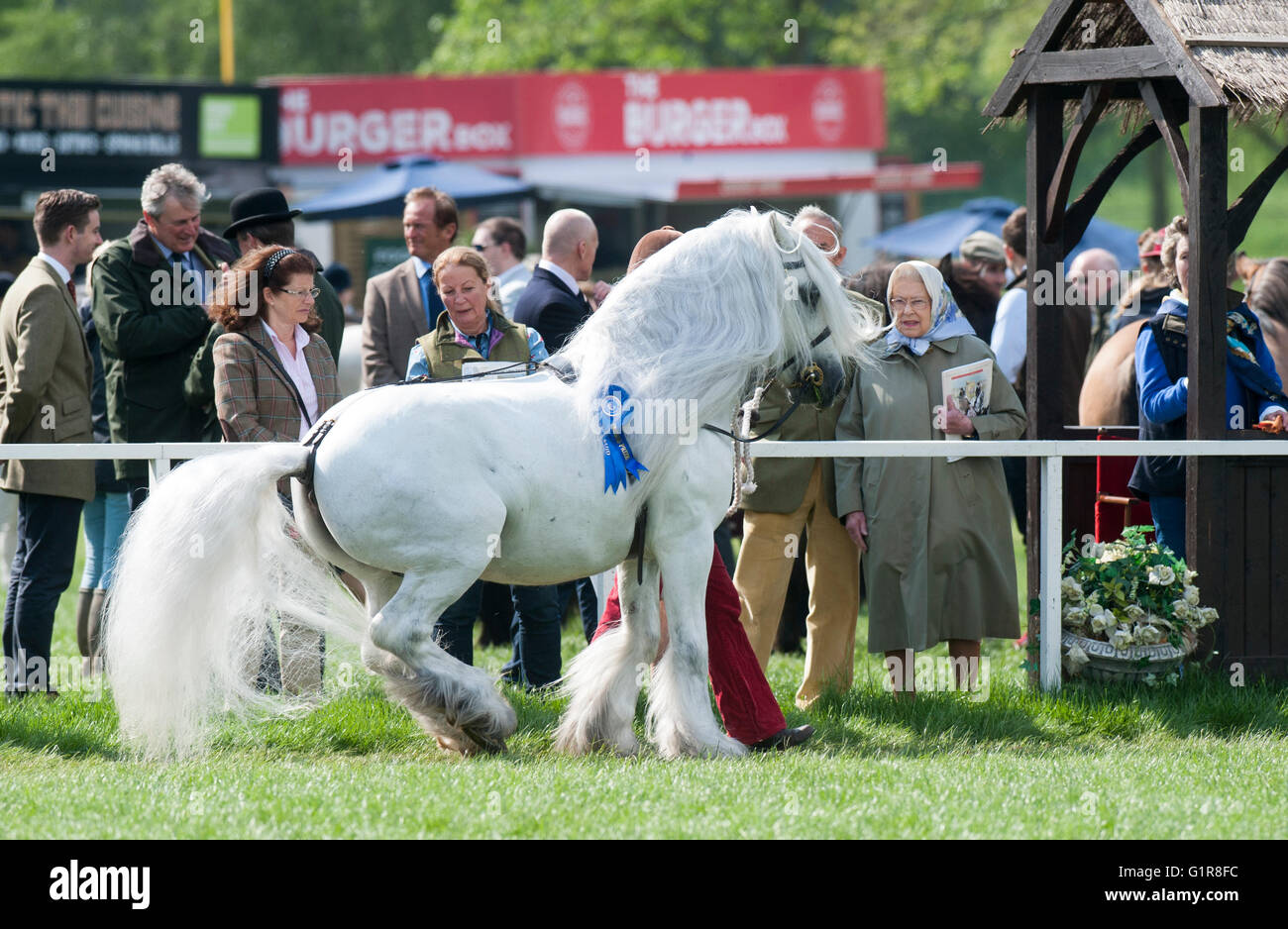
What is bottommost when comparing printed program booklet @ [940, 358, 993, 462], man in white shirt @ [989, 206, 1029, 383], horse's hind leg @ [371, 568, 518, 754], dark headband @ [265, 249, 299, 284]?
horse's hind leg @ [371, 568, 518, 754]

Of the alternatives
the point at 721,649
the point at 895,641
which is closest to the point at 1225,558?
the point at 895,641

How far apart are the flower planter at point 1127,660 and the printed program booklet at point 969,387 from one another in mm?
1008

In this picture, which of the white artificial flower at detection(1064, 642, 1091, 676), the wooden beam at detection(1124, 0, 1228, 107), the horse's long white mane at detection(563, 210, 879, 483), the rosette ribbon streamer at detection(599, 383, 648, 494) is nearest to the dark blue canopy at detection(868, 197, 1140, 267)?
the wooden beam at detection(1124, 0, 1228, 107)

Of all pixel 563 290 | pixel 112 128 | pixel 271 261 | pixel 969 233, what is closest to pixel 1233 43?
pixel 563 290

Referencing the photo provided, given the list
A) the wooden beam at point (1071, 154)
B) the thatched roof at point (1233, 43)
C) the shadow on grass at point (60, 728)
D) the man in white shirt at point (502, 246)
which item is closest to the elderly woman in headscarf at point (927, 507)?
the wooden beam at point (1071, 154)

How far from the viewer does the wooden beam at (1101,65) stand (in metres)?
7.01

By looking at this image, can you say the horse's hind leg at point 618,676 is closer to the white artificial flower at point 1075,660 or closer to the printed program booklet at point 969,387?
the printed program booklet at point 969,387

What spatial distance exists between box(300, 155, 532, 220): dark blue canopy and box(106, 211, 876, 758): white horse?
27.6 feet

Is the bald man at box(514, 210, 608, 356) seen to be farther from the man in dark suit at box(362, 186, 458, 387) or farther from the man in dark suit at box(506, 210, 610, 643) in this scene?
the man in dark suit at box(362, 186, 458, 387)

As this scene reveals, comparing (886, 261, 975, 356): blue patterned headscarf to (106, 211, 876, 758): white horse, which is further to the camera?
(886, 261, 975, 356): blue patterned headscarf

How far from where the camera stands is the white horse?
551 centimetres
